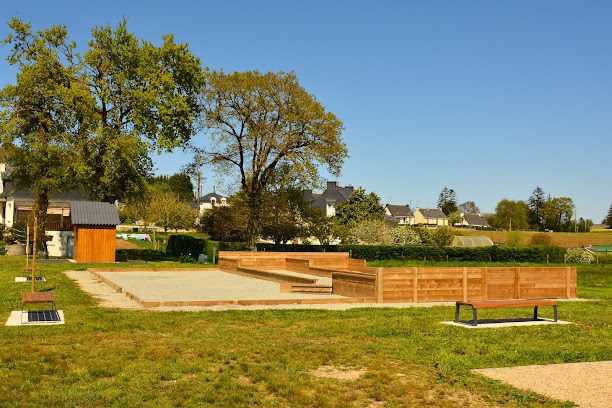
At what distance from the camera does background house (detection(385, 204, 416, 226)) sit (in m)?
161

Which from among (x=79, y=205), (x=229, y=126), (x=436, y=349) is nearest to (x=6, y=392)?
(x=436, y=349)

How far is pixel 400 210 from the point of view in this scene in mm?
163625

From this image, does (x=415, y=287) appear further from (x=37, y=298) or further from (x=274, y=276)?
(x=37, y=298)

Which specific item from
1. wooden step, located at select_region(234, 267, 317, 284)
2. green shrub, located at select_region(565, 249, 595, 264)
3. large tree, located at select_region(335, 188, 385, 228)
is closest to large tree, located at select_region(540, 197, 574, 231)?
large tree, located at select_region(335, 188, 385, 228)

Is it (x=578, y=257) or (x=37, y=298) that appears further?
(x=578, y=257)

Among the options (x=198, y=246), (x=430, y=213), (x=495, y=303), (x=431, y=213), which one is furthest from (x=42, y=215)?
(x=431, y=213)

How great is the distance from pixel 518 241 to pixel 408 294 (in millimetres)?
67165

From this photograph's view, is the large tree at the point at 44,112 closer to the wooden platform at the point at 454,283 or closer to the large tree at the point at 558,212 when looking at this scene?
the wooden platform at the point at 454,283

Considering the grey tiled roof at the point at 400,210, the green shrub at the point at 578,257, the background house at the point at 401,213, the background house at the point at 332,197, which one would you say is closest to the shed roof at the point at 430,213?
the background house at the point at 401,213

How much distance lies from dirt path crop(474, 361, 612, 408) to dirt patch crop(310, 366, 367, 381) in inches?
68.9

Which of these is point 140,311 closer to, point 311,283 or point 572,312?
point 311,283

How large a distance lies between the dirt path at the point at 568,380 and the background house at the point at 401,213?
149832mm

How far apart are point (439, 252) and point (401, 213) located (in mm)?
107536

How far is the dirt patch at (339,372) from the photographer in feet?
30.8
